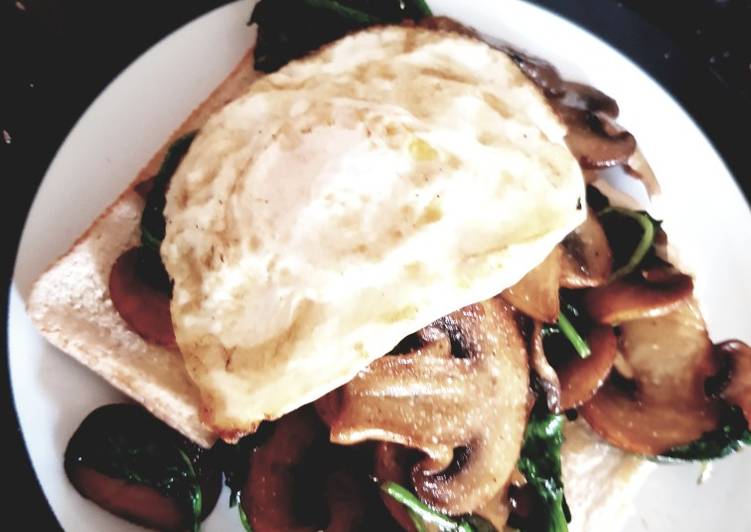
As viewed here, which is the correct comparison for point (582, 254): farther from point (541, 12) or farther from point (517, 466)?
point (541, 12)

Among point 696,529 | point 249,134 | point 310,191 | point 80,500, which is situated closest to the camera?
point 310,191

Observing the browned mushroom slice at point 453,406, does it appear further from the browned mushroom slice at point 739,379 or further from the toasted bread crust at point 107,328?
the browned mushroom slice at point 739,379

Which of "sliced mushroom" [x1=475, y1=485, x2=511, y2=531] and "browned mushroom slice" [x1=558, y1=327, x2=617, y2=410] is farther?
"browned mushroom slice" [x1=558, y1=327, x2=617, y2=410]

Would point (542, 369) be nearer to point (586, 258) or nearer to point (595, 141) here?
point (586, 258)

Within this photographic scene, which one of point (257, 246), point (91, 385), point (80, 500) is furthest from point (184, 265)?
point (80, 500)

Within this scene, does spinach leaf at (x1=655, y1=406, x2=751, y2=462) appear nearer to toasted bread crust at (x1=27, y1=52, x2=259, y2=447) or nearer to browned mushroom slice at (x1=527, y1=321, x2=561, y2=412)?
browned mushroom slice at (x1=527, y1=321, x2=561, y2=412)

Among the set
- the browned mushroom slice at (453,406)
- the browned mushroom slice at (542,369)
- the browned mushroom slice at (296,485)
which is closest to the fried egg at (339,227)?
the browned mushroom slice at (453,406)

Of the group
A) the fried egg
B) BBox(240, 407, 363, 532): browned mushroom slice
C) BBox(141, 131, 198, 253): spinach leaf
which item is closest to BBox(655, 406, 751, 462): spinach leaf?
the fried egg
